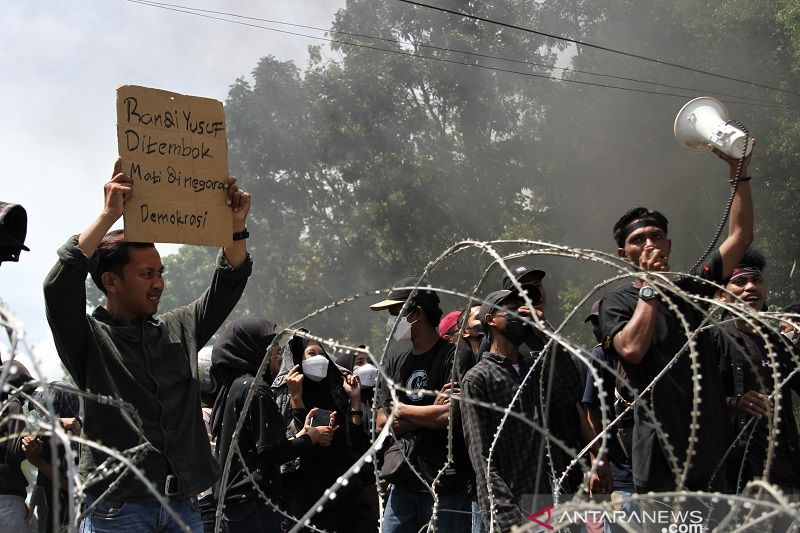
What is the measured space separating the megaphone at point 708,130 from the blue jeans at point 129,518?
2.33 meters

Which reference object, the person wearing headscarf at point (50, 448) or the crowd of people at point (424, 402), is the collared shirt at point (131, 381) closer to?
the crowd of people at point (424, 402)

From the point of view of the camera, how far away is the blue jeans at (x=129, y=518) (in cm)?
299

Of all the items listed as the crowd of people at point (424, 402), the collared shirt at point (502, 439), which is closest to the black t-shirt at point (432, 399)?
the crowd of people at point (424, 402)

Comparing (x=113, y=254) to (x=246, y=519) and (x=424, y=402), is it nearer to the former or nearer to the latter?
(x=424, y=402)

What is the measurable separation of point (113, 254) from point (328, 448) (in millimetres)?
2041

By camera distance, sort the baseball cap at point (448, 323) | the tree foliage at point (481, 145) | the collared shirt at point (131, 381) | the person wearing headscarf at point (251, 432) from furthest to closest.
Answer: the tree foliage at point (481, 145) → the baseball cap at point (448, 323) → the person wearing headscarf at point (251, 432) → the collared shirt at point (131, 381)

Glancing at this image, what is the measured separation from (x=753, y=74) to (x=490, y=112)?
7.37 metres

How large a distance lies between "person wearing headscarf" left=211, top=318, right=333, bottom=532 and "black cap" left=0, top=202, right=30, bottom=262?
5.22 ft

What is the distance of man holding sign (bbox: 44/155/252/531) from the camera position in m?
2.99

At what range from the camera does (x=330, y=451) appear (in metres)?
4.93

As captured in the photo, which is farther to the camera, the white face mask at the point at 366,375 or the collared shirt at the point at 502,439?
the white face mask at the point at 366,375

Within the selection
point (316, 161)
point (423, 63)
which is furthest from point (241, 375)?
point (316, 161)

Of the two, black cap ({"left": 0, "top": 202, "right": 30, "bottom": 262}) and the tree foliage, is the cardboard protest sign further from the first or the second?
the tree foliage

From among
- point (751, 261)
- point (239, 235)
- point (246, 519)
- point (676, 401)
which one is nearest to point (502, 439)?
point (676, 401)
